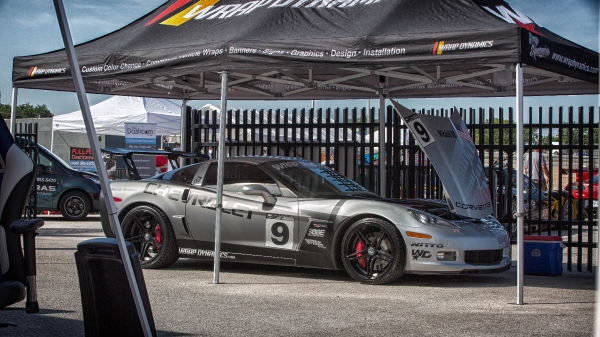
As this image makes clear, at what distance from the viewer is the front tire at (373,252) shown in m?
7.70

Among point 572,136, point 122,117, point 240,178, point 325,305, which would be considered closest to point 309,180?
point 240,178

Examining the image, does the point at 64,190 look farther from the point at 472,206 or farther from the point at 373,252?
the point at 472,206

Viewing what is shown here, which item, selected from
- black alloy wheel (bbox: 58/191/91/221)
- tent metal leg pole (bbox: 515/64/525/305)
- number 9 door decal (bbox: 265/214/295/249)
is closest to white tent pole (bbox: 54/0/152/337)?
tent metal leg pole (bbox: 515/64/525/305)

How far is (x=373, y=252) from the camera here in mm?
7840

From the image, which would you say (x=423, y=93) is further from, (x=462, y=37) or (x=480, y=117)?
(x=462, y=37)

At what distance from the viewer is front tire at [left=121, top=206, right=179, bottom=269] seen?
8.88m

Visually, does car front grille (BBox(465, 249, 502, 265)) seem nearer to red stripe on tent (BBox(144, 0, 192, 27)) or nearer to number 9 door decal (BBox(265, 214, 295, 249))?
number 9 door decal (BBox(265, 214, 295, 249))

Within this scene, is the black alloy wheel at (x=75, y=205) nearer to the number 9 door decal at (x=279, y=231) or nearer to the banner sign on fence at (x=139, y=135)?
the banner sign on fence at (x=139, y=135)

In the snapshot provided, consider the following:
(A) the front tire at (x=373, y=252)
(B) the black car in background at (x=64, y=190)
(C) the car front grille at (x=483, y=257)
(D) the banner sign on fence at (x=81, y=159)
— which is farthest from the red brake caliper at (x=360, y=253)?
(D) the banner sign on fence at (x=81, y=159)

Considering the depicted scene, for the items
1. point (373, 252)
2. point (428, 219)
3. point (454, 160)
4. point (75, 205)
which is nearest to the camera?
point (428, 219)

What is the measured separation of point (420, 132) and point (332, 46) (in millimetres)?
2047

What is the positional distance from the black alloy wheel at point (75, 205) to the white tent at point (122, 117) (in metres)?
6.95

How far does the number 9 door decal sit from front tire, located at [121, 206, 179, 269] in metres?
1.30

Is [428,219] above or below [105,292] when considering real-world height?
above
